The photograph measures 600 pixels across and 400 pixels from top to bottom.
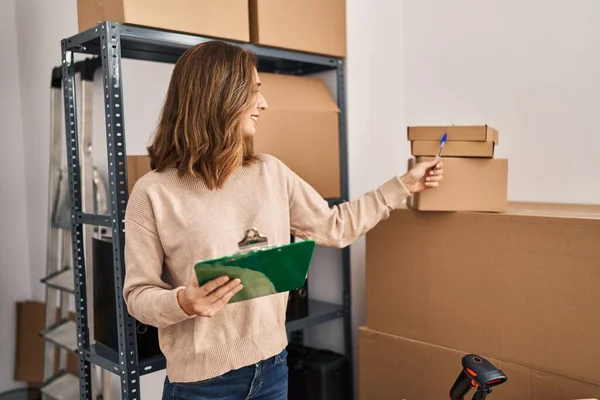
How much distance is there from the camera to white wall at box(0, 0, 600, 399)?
1.78m

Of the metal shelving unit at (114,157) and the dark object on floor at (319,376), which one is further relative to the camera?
the dark object on floor at (319,376)

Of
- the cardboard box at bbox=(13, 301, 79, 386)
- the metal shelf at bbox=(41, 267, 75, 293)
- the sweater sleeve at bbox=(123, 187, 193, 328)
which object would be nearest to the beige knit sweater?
the sweater sleeve at bbox=(123, 187, 193, 328)

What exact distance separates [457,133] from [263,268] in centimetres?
78

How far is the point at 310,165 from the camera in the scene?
197 centimetres

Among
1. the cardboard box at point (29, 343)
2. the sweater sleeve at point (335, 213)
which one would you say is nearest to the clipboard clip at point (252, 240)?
the sweater sleeve at point (335, 213)

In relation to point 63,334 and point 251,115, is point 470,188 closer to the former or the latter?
point 251,115

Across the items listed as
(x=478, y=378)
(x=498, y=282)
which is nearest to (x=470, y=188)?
(x=498, y=282)

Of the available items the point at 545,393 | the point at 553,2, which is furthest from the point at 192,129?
the point at 553,2

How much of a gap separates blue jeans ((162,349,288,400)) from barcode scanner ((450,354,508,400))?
0.41m

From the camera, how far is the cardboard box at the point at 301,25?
1803 mm

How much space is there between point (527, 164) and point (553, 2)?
51 centimetres

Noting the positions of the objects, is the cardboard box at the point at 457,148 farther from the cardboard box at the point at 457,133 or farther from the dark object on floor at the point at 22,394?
the dark object on floor at the point at 22,394

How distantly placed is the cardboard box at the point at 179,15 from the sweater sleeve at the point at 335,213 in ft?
1.74

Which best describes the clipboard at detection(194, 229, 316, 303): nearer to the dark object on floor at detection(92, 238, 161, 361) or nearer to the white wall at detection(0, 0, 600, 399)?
the dark object on floor at detection(92, 238, 161, 361)
